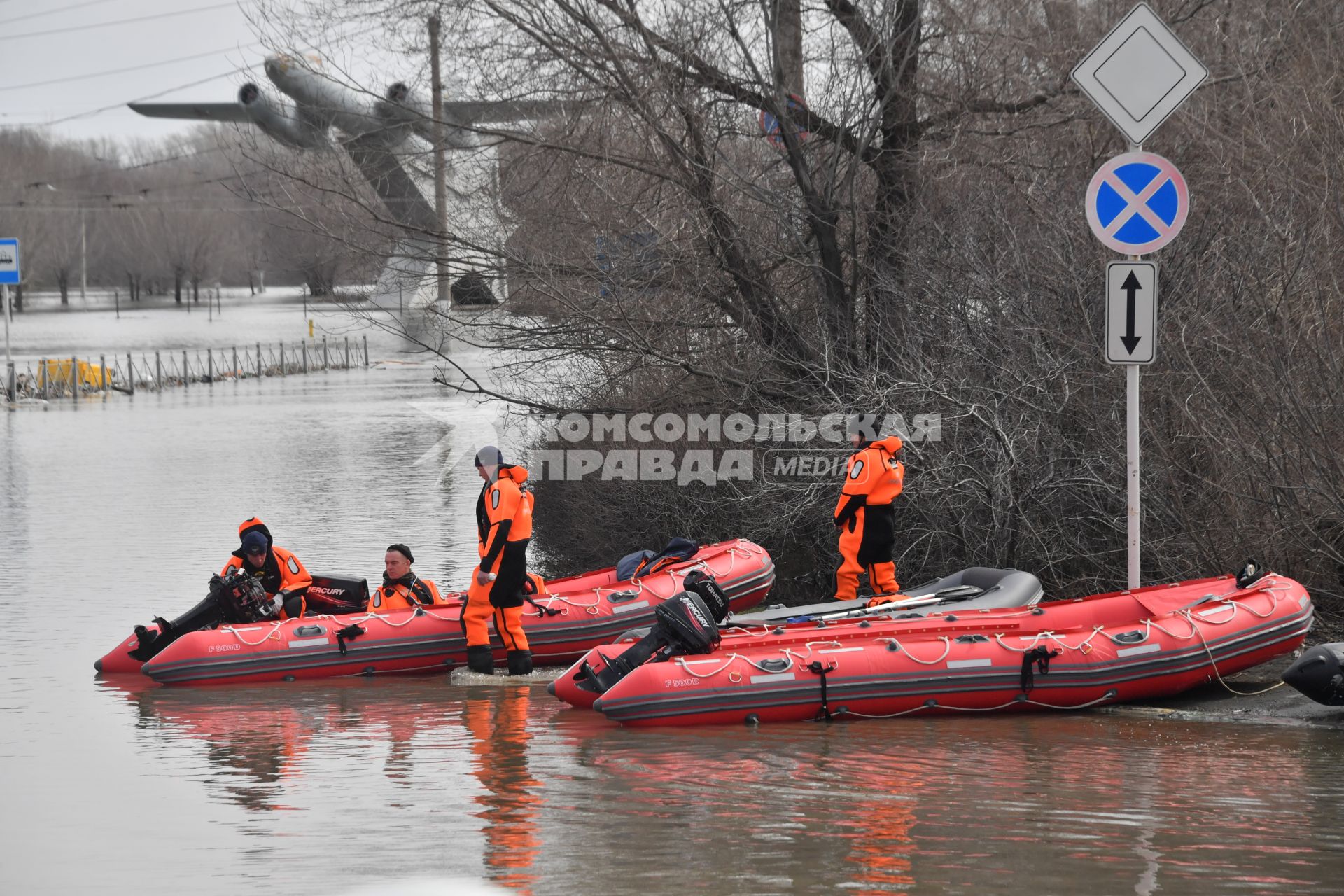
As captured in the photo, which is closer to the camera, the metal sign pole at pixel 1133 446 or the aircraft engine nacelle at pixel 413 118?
the metal sign pole at pixel 1133 446

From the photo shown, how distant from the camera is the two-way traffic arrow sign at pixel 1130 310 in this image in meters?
8.22

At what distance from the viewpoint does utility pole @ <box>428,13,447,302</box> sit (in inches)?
506

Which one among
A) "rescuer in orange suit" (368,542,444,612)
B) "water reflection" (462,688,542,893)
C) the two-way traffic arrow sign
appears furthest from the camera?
"rescuer in orange suit" (368,542,444,612)

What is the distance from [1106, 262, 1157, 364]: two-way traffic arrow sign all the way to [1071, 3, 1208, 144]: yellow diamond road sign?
2.45 feet

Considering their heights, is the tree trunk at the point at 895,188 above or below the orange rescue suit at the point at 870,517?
above

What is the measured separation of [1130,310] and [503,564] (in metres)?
4.30

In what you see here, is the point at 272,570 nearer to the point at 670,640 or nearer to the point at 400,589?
the point at 400,589

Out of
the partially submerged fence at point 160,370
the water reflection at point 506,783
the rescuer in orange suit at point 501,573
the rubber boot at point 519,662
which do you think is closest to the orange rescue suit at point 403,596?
the rescuer in orange suit at point 501,573

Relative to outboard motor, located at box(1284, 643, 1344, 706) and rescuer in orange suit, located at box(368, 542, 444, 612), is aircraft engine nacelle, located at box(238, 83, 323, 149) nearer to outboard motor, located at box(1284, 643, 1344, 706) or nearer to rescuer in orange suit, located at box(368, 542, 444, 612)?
rescuer in orange suit, located at box(368, 542, 444, 612)

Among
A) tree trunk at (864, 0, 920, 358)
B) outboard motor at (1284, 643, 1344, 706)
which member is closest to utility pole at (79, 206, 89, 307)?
tree trunk at (864, 0, 920, 358)

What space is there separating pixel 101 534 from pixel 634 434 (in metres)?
6.51

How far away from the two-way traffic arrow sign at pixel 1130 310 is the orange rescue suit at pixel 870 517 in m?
2.57

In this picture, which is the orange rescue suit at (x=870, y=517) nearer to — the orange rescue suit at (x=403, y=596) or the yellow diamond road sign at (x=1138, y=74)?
the orange rescue suit at (x=403, y=596)

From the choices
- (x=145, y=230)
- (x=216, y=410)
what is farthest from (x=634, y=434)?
(x=145, y=230)
